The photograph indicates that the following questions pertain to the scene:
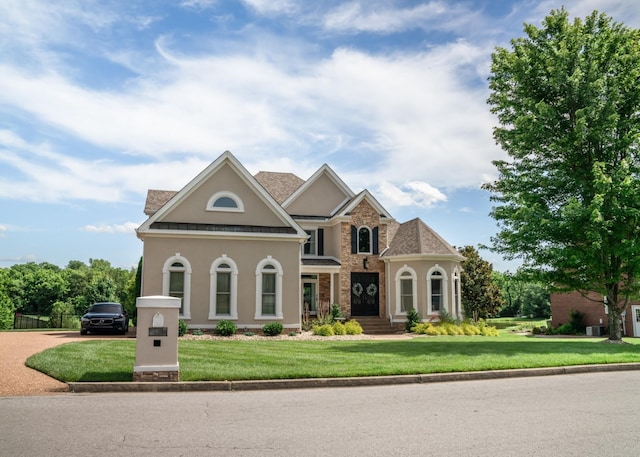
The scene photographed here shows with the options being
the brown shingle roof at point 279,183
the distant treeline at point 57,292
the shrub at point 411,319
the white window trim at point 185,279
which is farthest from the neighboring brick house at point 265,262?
the distant treeline at point 57,292

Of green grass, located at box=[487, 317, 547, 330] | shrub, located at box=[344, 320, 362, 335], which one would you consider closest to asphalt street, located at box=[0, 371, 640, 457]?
shrub, located at box=[344, 320, 362, 335]

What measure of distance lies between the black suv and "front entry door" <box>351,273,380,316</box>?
11671mm

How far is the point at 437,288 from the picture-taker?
Result: 1115 inches

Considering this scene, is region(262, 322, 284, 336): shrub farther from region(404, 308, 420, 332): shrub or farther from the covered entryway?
region(404, 308, 420, 332): shrub

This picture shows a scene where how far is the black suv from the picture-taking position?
22.8m

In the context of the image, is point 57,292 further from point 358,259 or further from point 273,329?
point 273,329

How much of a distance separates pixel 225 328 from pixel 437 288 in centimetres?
1199

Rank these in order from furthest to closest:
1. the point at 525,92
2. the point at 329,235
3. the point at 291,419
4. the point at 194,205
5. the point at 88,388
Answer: the point at 329,235 < the point at 194,205 < the point at 525,92 < the point at 88,388 < the point at 291,419

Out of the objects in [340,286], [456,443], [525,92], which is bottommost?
[456,443]

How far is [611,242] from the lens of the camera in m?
20.6

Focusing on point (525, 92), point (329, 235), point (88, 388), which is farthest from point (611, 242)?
point (88, 388)

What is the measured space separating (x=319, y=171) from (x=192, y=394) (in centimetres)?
2175

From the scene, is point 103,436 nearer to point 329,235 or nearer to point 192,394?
point 192,394

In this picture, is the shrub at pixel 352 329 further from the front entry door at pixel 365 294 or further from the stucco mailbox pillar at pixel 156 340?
the stucco mailbox pillar at pixel 156 340
